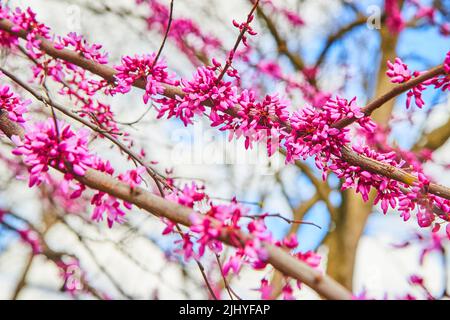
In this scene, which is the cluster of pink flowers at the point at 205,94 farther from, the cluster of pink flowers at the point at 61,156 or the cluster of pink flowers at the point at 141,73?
the cluster of pink flowers at the point at 61,156

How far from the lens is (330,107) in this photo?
7.35 ft

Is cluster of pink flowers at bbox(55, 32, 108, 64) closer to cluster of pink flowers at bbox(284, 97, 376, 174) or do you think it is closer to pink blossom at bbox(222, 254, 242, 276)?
cluster of pink flowers at bbox(284, 97, 376, 174)

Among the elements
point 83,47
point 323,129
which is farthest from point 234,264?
point 83,47

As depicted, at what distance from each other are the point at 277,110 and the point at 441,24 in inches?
270

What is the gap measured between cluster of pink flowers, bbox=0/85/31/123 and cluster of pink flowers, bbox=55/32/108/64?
0.56 meters

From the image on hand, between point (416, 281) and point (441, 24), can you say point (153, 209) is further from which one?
point (441, 24)

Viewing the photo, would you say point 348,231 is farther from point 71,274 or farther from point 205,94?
point 205,94

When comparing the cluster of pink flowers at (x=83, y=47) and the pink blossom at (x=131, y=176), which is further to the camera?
the cluster of pink flowers at (x=83, y=47)

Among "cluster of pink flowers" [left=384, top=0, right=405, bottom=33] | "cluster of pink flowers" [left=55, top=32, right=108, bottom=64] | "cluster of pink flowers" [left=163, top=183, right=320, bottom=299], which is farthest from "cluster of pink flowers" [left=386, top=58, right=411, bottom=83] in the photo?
"cluster of pink flowers" [left=384, top=0, right=405, bottom=33]

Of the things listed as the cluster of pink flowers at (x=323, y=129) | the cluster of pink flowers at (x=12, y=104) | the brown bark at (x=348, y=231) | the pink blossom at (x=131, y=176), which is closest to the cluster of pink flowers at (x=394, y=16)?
the brown bark at (x=348, y=231)

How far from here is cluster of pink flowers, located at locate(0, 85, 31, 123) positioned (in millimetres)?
2348

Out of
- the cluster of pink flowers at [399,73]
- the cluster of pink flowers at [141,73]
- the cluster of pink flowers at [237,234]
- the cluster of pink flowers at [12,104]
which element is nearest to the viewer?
the cluster of pink flowers at [237,234]

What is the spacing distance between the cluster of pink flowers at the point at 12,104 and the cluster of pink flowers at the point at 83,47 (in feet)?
1.84

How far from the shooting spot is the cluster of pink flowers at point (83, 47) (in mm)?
2779
